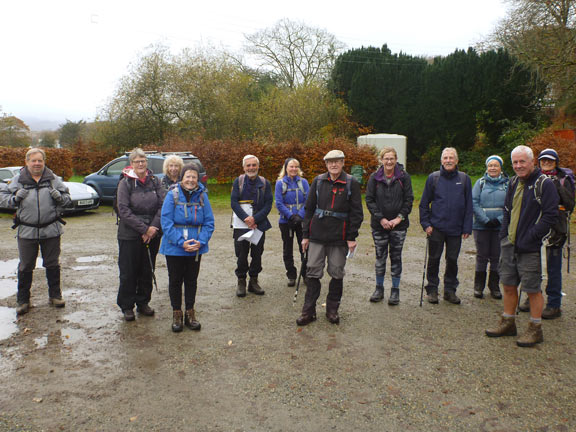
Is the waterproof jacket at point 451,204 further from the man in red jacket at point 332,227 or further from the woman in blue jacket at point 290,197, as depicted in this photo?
the woman in blue jacket at point 290,197

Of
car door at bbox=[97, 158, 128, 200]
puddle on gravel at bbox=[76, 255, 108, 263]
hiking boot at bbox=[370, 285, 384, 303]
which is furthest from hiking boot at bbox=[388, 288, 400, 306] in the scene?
car door at bbox=[97, 158, 128, 200]

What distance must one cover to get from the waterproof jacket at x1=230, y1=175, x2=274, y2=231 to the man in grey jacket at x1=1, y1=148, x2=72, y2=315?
2110 millimetres

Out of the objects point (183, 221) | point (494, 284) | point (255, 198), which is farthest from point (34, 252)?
point (494, 284)

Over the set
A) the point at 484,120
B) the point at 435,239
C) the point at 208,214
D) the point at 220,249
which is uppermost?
the point at 484,120

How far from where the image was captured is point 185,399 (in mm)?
3686

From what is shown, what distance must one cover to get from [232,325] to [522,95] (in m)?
26.1

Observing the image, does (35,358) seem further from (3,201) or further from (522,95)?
(522,95)

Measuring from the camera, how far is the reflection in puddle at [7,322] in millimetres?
4996

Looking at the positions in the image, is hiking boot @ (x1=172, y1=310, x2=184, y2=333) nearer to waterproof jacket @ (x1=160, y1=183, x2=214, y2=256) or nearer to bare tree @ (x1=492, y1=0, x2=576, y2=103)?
waterproof jacket @ (x1=160, y1=183, x2=214, y2=256)

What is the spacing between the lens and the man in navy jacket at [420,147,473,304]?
234 inches

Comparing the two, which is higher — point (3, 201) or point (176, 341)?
point (3, 201)

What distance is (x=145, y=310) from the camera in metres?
5.56

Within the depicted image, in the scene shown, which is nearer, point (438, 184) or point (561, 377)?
point (561, 377)

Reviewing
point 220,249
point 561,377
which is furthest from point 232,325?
point 220,249
